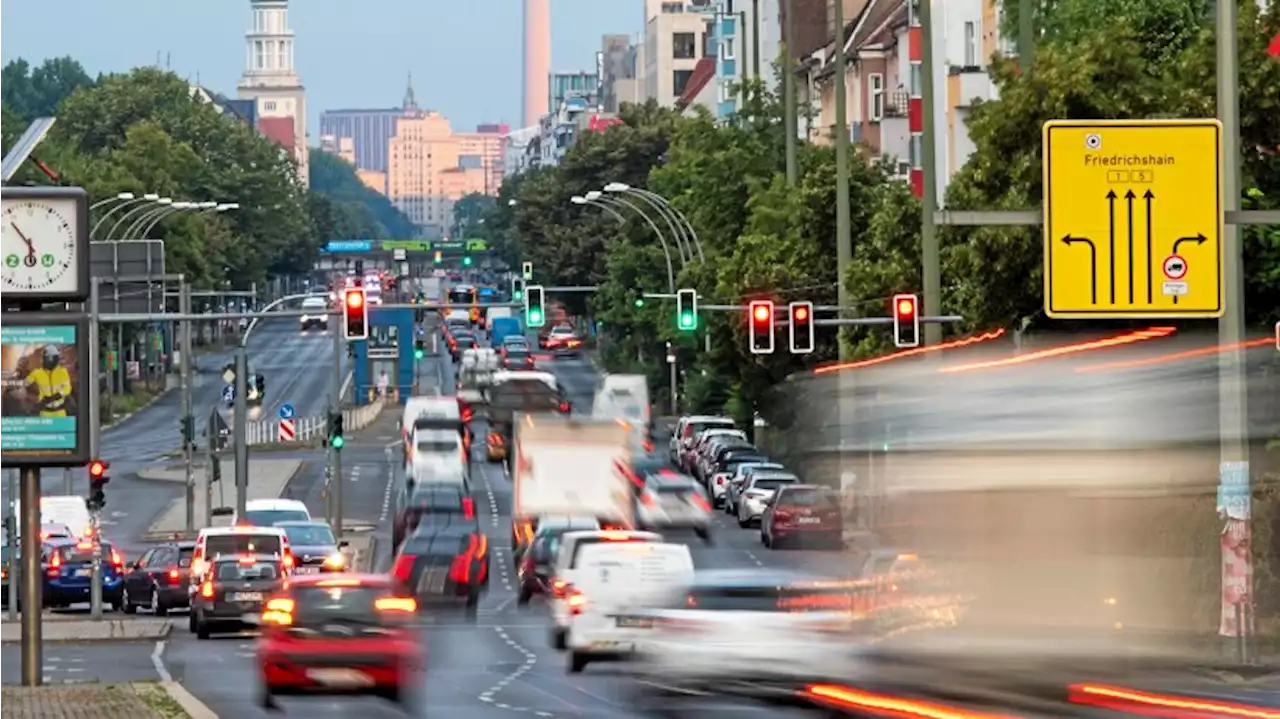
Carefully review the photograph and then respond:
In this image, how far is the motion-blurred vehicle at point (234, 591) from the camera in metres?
45.3

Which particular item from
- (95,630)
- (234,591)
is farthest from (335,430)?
(234,591)

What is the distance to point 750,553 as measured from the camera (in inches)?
2304

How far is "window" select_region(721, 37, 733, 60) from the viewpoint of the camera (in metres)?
148

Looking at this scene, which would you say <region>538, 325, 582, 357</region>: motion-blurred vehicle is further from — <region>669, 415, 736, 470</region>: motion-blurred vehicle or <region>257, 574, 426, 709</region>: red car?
<region>257, 574, 426, 709</region>: red car

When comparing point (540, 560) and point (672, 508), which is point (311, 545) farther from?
point (672, 508)

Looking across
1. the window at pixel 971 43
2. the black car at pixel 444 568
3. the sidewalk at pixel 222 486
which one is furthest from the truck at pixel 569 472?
the window at pixel 971 43

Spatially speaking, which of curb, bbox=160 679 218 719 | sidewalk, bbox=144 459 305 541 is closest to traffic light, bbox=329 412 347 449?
sidewalk, bbox=144 459 305 541

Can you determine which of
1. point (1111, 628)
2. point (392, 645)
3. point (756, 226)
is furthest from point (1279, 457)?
point (756, 226)

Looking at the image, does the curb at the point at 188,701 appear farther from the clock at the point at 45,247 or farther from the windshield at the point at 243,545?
the windshield at the point at 243,545

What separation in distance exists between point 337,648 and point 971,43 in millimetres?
52095

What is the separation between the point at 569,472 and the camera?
63750 mm

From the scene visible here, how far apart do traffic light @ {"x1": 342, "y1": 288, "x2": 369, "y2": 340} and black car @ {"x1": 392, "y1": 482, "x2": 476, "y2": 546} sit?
8393mm

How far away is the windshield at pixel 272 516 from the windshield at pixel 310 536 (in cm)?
407

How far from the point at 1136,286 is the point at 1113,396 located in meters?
12.9
